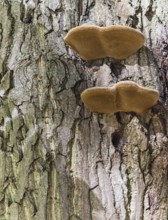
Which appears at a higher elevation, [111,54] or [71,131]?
[111,54]

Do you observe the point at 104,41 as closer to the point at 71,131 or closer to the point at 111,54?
the point at 111,54

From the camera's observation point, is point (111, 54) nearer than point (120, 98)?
No

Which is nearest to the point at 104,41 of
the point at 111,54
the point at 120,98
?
the point at 111,54

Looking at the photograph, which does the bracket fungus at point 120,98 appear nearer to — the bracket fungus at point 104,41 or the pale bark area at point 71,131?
the pale bark area at point 71,131

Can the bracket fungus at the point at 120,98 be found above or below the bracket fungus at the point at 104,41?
below

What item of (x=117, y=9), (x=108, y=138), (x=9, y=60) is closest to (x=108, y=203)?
(x=108, y=138)

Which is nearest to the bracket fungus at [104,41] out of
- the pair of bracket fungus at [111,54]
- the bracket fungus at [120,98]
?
the pair of bracket fungus at [111,54]
